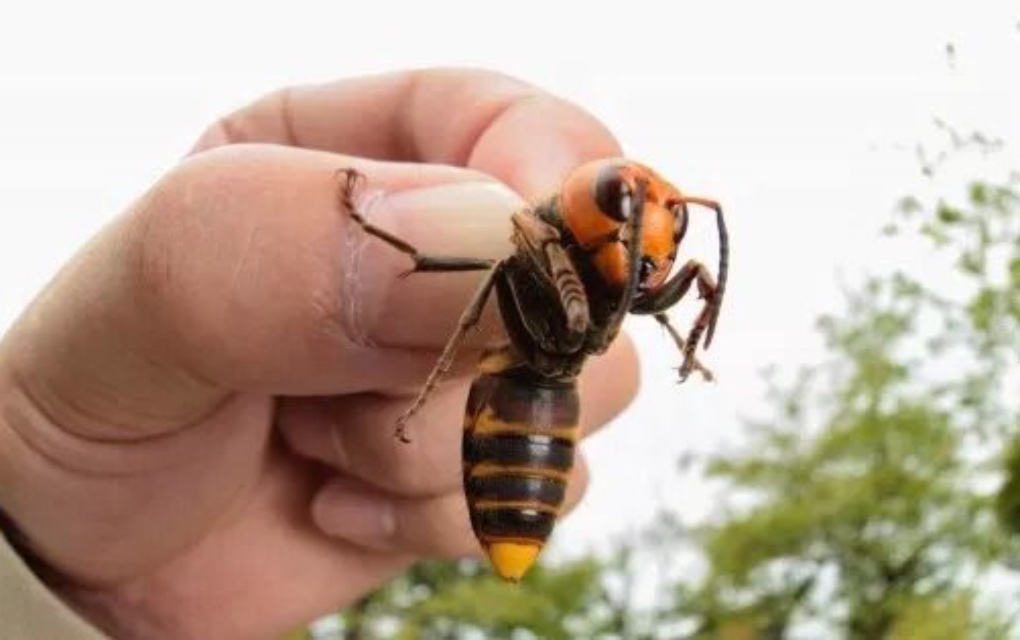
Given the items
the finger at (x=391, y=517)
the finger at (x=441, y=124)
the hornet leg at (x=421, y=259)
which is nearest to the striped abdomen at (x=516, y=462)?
the hornet leg at (x=421, y=259)

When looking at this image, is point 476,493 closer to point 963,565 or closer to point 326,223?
point 326,223

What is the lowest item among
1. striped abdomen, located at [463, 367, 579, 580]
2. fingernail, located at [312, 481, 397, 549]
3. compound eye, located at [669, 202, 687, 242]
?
fingernail, located at [312, 481, 397, 549]

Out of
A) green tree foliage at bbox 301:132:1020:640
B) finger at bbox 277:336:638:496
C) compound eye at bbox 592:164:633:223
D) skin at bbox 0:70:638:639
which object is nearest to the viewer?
compound eye at bbox 592:164:633:223

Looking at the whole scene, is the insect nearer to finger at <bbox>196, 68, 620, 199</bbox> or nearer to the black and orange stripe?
the black and orange stripe

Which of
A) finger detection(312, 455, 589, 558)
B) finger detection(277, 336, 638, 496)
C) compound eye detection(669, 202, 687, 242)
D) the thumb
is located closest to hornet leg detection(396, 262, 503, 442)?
the thumb

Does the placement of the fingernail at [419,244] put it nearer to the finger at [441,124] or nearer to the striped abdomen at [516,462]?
the striped abdomen at [516,462]

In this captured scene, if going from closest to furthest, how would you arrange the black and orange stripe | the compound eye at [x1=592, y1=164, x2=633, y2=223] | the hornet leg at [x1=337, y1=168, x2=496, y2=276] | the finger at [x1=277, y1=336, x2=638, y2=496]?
the compound eye at [x1=592, y1=164, x2=633, y2=223] → the black and orange stripe → the hornet leg at [x1=337, y1=168, x2=496, y2=276] → the finger at [x1=277, y1=336, x2=638, y2=496]

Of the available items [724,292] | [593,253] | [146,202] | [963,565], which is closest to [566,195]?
[593,253]
